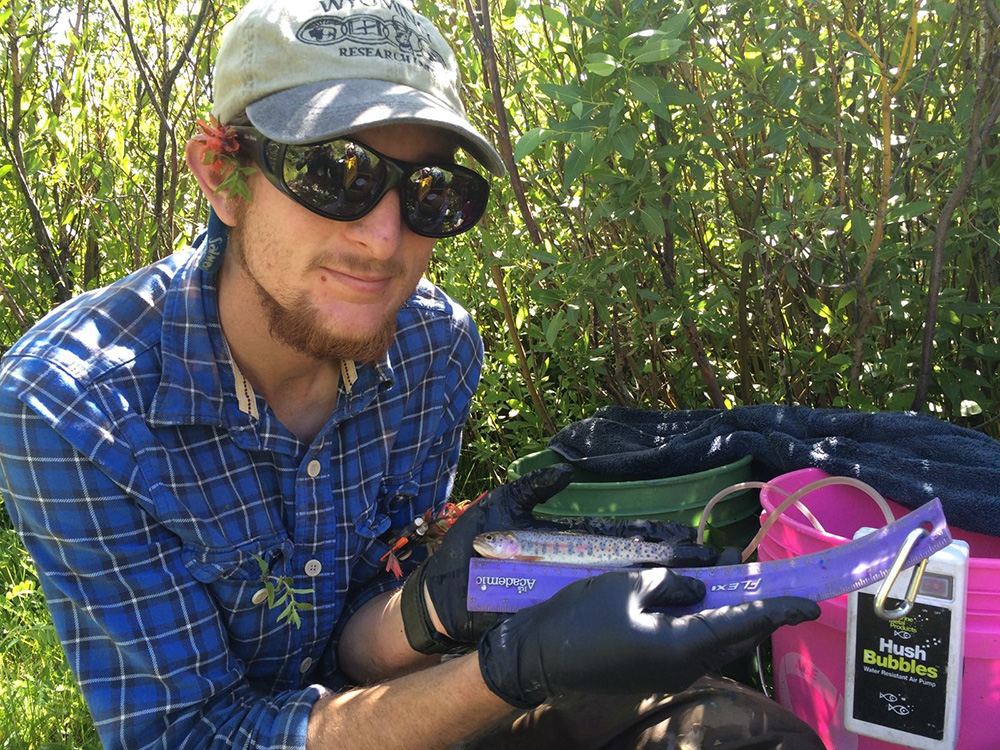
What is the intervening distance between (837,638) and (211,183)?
4.91ft

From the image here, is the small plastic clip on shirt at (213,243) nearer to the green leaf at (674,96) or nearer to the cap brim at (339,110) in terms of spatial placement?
the cap brim at (339,110)

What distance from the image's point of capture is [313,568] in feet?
6.42

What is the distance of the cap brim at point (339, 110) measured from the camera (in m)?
1.63

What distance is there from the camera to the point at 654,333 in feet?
9.51

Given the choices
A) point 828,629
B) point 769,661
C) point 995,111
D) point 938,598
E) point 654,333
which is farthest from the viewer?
point 654,333

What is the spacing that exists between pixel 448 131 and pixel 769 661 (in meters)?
1.56

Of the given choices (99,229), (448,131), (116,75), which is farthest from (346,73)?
(116,75)

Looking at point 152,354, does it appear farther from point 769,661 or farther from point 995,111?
point 995,111

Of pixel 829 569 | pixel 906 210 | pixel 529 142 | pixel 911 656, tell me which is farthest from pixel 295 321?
pixel 906 210

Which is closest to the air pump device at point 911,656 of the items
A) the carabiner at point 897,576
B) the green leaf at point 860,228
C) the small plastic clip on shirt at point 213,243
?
the carabiner at point 897,576

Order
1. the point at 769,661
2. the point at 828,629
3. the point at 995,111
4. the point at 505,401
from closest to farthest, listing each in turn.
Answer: the point at 828,629
the point at 995,111
the point at 769,661
the point at 505,401

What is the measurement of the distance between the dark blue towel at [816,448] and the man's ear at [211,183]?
3.60ft

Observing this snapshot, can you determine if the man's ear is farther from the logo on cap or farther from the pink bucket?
the pink bucket

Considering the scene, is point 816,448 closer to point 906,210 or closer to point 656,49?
point 906,210
